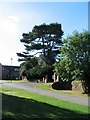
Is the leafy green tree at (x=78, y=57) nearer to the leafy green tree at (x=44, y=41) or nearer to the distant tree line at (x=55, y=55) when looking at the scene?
the distant tree line at (x=55, y=55)

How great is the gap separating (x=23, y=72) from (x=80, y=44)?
107 feet

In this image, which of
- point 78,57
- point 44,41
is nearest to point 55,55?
point 44,41

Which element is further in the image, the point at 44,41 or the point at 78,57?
the point at 44,41

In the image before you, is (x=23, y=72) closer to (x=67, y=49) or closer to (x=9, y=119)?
(x=67, y=49)

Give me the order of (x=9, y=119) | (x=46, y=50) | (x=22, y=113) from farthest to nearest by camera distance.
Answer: (x=46, y=50) → (x=22, y=113) → (x=9, y=119)

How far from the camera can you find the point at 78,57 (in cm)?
3397

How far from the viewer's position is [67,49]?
34656 mm

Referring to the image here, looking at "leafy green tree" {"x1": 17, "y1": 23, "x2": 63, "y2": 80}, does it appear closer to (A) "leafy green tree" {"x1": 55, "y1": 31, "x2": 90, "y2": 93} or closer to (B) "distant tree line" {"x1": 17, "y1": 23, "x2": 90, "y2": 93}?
(B) "distant tree line" {"x1": 17, "y1": 23, "x2": 90, "y2": 93}

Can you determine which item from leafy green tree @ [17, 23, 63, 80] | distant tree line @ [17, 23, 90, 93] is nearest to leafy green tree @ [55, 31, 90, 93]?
distant tree line @ [17, 23, 90, 93]

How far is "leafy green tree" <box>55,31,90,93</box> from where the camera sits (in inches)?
1319

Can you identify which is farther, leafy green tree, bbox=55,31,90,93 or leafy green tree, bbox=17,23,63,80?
leafy green tree, bbox=17,23,63,80

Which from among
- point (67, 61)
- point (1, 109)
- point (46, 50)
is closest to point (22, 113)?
point (1, 109)

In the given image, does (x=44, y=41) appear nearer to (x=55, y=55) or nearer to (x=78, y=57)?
(x=55, y=55)

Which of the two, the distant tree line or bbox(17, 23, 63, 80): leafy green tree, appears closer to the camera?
the distant tree line
